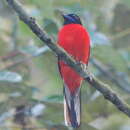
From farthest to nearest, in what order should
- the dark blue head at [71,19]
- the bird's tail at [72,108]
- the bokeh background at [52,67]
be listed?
the dark blue head at [71,19], the bokeh background at [52,67], the bird's tail at [72,108]

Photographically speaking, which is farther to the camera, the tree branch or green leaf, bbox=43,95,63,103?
green leaf, bbox=43,95,63,103

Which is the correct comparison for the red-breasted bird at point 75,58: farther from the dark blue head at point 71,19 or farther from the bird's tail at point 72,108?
the dark blue head at point 71,19

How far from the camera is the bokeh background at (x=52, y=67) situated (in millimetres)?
4609

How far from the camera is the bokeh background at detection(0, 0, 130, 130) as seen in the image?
4609mm

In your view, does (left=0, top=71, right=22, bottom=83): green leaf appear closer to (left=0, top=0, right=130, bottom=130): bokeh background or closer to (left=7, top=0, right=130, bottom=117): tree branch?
(left=0, top=0, right=130, bottom=130): bokeh background

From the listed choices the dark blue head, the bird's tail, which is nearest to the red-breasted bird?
the bird's tail

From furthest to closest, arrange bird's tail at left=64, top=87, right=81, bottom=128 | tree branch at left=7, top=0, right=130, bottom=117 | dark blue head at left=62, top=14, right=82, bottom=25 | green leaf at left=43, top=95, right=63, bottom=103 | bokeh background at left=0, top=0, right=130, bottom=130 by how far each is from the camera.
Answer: dark blue head at left=62, top=14, right=82, bottom=25, bokeh background at left=0, top=0, right=130, bottom=130, green leaf at left=43, top=95, right=63, bottom=103, bird's tail at left=64, top=87, right=81, bottom=128, tree branch at left=7, top=0, right=130, bottom=117

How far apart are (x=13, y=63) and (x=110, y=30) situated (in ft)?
5.77

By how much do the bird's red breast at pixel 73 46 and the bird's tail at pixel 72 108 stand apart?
87 millimetres

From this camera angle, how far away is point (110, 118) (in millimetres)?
4973

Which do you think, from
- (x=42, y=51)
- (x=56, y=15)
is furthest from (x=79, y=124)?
(x=56, y=15)

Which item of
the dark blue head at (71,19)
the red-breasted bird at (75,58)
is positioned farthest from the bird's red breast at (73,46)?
the dark blue head at (71,19)

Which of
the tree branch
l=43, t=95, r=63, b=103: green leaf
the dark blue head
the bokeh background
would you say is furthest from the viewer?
the dark blue head

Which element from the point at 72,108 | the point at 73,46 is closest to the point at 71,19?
the point at 73,46
